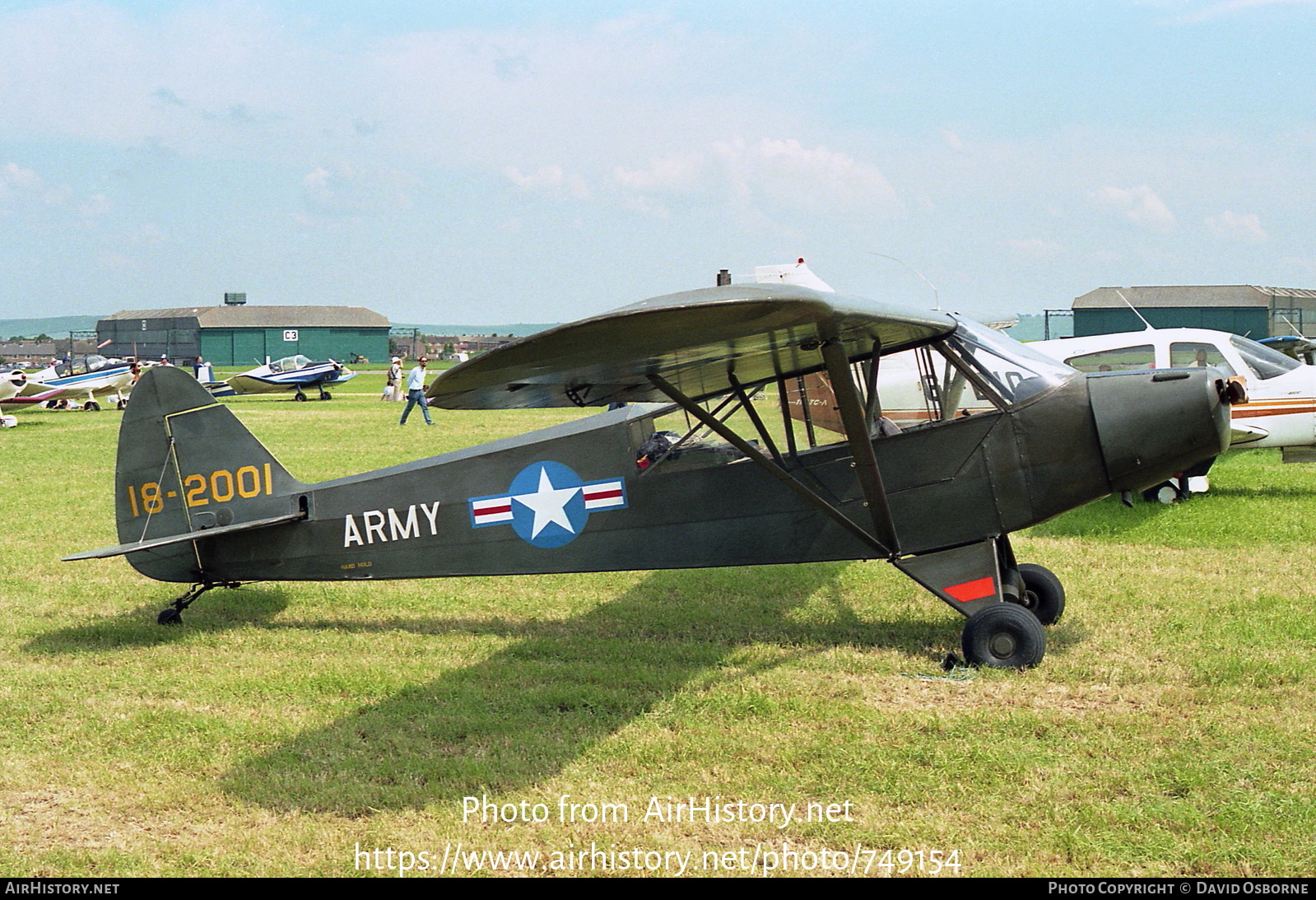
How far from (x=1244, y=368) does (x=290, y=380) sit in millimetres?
34510

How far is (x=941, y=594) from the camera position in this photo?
6379mm

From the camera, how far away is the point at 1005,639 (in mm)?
6137

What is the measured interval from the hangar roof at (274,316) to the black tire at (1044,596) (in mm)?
110147

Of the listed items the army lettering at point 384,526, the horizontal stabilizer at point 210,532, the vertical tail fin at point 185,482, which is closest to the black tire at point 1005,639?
the army lettering at point 384,526

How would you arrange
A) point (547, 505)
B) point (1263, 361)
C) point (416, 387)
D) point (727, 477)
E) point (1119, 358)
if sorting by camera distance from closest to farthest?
1. point (727, 477)
2. point (547, 505)
3. point (1263, 361)
4. point (1119, 358)
5. point (416, 387)

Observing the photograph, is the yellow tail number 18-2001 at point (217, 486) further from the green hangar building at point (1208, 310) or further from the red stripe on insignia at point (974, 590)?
the green hangar building at point (1208, 310)

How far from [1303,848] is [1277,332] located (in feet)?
179

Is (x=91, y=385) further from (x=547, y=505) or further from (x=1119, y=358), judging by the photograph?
(x=547, y=505)

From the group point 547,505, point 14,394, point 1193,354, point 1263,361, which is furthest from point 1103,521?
point 14,394

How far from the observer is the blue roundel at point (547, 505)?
22.6 ft

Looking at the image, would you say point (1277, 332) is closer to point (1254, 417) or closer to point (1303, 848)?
point (1254, 417)

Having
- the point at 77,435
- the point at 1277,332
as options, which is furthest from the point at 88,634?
the point at 1277,332

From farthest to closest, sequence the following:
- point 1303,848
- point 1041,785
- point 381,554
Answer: point 381,554 → point 1041,785 → point 1303,848

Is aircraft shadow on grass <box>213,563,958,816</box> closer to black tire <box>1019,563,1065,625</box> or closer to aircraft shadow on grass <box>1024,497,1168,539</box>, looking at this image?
black tire <box>1019,563,1065,625</box>
